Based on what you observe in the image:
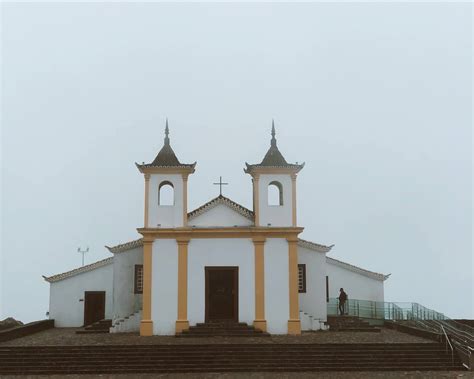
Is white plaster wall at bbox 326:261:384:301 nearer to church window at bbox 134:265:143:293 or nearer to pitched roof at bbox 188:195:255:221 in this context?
pitched roof at bbox 188:195:255:221

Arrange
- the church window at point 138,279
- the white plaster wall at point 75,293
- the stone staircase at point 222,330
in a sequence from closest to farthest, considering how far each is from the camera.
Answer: the stone staircase at point 222,330 < the church window at point 138,279 < the white plaster wall at point 75,293

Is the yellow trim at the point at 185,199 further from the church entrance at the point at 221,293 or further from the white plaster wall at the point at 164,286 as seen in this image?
the church entrance at the point at 221,293

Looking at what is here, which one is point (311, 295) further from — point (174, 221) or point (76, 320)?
point (76, 320)

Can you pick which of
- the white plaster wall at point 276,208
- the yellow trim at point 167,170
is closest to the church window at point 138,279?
the yellow trim at point 167,170

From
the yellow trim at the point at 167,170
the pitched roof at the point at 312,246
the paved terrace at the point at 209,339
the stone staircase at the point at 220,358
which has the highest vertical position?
the yellow trim at the point at 167,170

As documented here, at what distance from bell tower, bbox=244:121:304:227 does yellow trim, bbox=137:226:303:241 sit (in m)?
0.32

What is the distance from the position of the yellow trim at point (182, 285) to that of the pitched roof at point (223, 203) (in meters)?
1.18

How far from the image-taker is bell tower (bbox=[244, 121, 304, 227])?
24.3 meters

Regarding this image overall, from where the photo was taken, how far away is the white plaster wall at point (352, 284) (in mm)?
30766

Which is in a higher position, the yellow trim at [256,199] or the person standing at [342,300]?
the yellow trim at [256,199]

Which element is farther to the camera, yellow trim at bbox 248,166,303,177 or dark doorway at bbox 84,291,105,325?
dark doorway at bbox 84,291,105,325

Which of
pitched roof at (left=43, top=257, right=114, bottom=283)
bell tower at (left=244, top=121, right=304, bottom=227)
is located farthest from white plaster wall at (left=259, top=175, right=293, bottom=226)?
pitched roof at (left=43, top=257, right=114, bottom=283)

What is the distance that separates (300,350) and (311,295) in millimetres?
6981

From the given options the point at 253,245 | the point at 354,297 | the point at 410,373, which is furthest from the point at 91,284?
the point at 410,373
